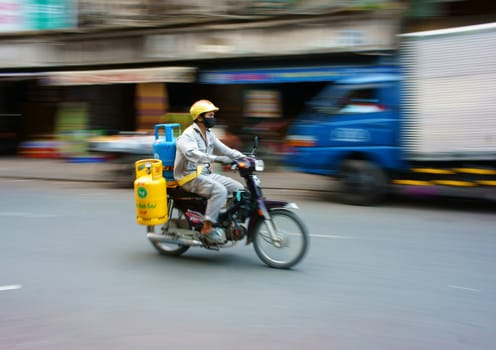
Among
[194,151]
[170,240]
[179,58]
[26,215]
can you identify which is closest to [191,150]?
[194,151]

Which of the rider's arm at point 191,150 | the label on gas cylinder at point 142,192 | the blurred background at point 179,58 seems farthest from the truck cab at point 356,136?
the label on gas cylinder at point 142,192

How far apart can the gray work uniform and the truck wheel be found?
3920 millimetres

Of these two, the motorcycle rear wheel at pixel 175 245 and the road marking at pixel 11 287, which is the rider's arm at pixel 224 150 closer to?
the motorcycle rear wheel at pixel 175 245

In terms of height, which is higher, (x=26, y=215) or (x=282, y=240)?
(x=282, y=240)

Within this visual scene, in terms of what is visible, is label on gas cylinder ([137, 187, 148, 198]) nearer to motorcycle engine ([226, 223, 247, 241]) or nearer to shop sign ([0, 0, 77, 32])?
motorcycle engine ([226, 223, 247, 241])

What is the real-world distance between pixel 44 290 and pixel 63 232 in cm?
246

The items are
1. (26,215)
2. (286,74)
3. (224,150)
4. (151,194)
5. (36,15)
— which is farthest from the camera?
(36,15)

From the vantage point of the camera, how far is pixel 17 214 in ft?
28.5

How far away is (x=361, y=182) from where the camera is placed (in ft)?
30.0

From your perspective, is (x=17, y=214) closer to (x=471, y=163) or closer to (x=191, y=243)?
(x=191, y=243)

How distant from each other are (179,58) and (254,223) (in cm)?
1034

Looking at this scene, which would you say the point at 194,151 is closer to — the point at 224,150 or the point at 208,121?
the point at 208,121

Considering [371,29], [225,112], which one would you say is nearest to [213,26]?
[225,112]

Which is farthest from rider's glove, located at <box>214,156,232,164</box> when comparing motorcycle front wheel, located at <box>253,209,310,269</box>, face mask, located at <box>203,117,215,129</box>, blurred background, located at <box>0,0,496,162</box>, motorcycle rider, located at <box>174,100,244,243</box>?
blurred background, located at <box>0,0,496,162</box>
